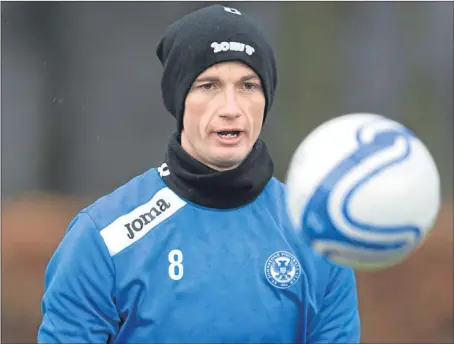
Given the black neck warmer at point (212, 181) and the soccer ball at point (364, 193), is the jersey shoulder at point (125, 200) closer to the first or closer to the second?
the black neck warmer at point (212, 181)

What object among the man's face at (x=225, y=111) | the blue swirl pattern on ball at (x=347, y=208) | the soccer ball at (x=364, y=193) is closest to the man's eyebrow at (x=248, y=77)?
the man's face at (x=225, y=111)

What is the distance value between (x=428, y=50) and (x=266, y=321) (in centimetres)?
769

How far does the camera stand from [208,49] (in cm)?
437

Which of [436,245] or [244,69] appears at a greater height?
[244,69]

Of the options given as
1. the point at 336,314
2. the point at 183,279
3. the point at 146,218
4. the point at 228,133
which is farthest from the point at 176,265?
the point at 336,314

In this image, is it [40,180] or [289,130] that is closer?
[289,130]

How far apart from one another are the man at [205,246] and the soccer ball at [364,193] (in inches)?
14.0

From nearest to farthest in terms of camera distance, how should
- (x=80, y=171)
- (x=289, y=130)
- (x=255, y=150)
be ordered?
(x=255, y=150), (x=289, y=130), (x=80, y=171)

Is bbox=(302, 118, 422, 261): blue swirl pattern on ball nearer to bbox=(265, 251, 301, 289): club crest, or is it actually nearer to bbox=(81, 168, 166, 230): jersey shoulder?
bbox=(265, 251, 301, 289): club crest

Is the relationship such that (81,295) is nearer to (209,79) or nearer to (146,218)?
(146,218)

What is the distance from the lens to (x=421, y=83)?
37.9ft

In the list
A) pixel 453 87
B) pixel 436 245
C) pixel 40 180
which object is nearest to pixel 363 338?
pixel 436 245

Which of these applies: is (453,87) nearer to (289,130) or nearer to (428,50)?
(428,50)

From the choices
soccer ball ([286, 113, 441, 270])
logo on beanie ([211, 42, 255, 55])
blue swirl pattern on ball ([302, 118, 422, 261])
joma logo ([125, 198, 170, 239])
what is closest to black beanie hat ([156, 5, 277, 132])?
logo on beanie ([211, 42, 255, 55])
